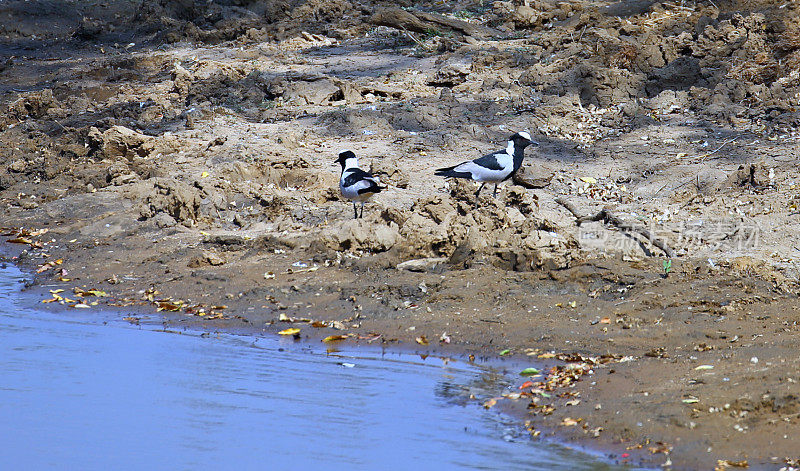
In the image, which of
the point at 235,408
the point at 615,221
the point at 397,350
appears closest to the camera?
the point at 235,408

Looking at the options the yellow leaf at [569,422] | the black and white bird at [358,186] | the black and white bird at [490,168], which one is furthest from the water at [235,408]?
the black and white bird at [490,168]

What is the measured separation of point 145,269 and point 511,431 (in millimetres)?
4438

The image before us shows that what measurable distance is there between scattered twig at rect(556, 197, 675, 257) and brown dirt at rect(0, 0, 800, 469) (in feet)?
0.22

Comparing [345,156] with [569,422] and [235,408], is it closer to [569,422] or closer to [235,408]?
[235,408]

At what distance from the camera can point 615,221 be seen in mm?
8188

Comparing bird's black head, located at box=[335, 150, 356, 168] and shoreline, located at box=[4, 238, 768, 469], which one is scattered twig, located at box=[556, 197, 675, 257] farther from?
bird's black head, located at box=[335, 150, 356, 168]

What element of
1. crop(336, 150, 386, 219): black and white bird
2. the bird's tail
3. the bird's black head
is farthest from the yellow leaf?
the bird's black head

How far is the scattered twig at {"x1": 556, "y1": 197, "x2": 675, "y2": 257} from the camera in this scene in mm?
7656

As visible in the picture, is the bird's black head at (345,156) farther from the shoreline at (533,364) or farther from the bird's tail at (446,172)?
the shoreline at (533,364)

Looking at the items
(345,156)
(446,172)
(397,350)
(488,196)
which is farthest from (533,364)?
(345,156)

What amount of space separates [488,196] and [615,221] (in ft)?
3.67

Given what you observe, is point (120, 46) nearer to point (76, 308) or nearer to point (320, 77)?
point (320, 77)

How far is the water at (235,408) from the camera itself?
496 centimetres

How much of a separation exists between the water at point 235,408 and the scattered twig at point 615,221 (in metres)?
2.35
